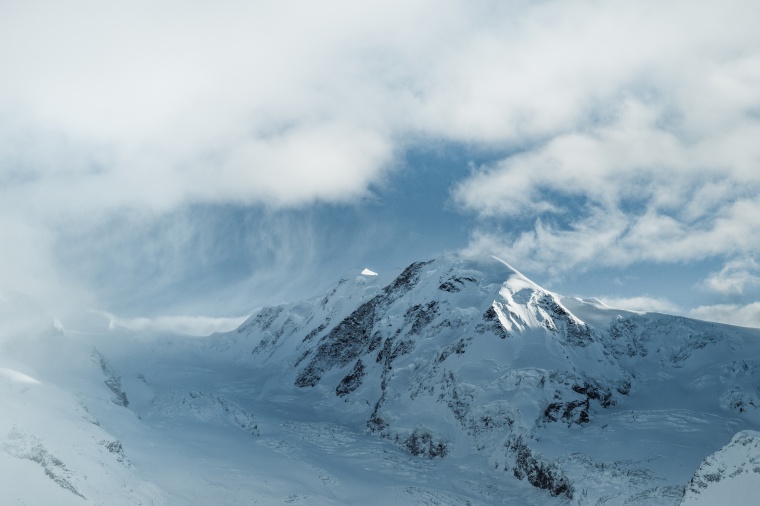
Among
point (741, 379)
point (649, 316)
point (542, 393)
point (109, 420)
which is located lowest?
point (109, 420)

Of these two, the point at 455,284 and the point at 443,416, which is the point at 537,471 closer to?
the point at 443,416

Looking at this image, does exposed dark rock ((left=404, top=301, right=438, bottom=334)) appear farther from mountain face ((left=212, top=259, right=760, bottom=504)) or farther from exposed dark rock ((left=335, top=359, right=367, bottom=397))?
exposed dark rock ((left=335, top=359, right=367, bottom=397))

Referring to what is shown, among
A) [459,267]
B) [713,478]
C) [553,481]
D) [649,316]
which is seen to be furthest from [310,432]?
[649,316]

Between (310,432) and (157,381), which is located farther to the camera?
(157,381)

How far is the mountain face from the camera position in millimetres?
40000

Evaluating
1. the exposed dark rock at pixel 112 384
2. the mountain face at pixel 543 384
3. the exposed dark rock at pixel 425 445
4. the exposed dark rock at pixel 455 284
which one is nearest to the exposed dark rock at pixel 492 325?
the mountain face at pixel 543 384

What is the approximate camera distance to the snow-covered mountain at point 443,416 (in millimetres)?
30484

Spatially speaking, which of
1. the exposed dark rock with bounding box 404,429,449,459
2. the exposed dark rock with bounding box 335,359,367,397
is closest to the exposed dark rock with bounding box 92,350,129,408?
the exposed dark rock with bounding box 404,429,449,459

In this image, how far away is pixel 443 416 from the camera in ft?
182

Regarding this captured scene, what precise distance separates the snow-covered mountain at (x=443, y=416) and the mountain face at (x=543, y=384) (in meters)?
0.23

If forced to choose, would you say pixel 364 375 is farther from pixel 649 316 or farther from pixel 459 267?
pixel 649 316

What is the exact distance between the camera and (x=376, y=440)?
5781 centimetres

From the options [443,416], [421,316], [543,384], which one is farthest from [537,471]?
[421,316]

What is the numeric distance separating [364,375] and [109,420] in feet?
142
